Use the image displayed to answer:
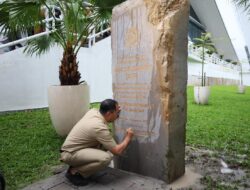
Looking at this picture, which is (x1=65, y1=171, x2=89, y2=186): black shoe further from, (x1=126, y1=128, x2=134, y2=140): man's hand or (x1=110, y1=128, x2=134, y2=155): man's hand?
(x1=126, y1=128, x2=134, y2=140): man's hand

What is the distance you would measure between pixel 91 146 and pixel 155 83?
0.97 metres

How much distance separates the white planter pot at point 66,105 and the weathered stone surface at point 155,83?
72.6 inches

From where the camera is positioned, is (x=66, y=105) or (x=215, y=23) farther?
(x=215, y=23)

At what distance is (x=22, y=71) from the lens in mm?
7711

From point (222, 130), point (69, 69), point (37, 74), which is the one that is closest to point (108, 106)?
point (69, 69)

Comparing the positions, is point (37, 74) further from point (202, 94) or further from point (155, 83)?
point (155, 83)

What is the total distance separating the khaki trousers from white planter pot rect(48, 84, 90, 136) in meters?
2.09

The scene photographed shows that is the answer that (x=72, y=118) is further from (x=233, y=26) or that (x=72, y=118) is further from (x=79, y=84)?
(x=233, y=26)

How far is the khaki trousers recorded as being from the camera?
9.90 feet

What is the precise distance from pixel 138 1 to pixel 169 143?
5.37 feet

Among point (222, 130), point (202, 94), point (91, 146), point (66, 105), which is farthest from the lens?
point (202, 94)

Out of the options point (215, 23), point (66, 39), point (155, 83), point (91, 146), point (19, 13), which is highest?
point (215, 23)

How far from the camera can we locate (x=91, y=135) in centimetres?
300

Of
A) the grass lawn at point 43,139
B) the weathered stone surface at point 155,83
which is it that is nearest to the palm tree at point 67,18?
the grass lawn at point 43,139
